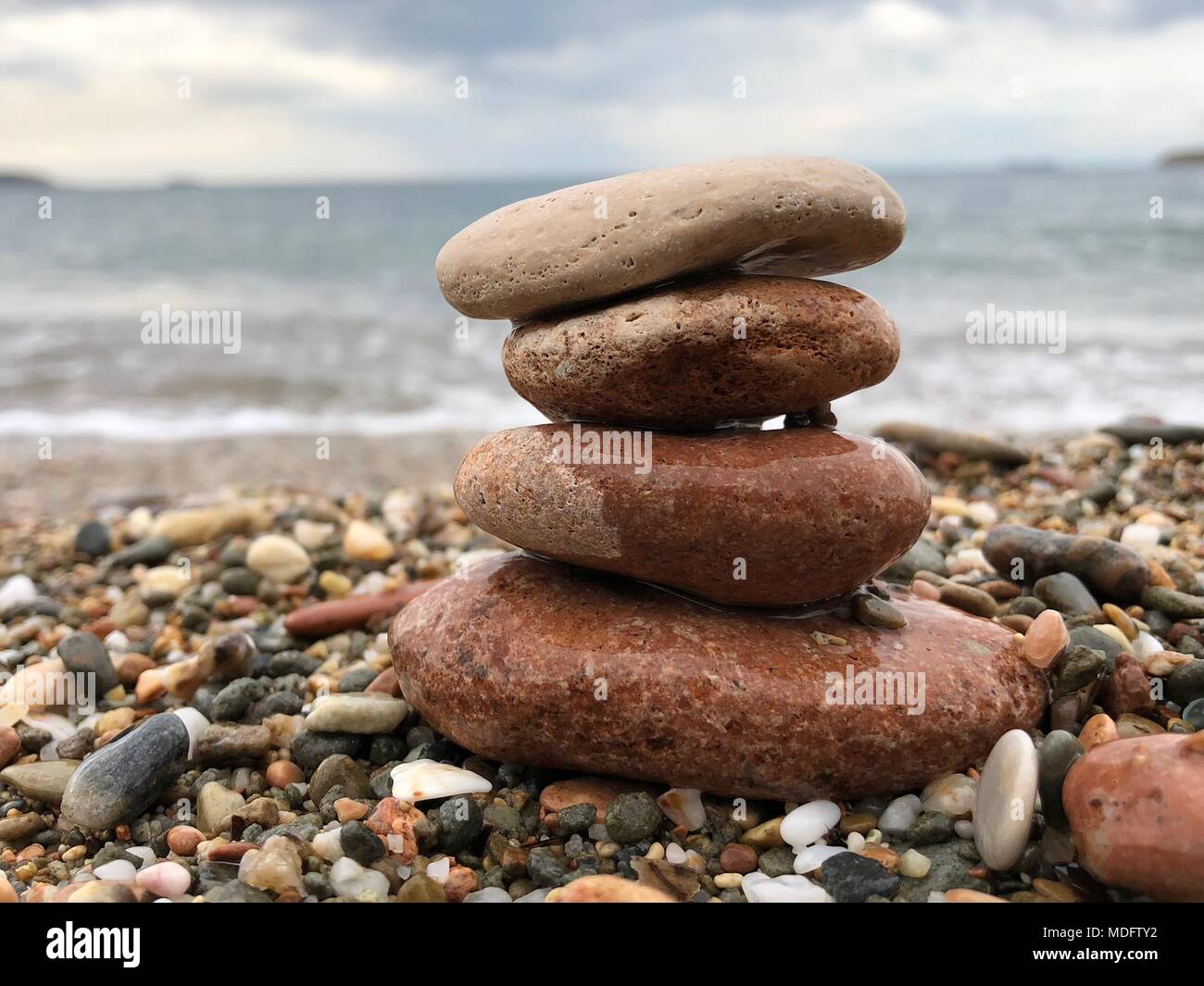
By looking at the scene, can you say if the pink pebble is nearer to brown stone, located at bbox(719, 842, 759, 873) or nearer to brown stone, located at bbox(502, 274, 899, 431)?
brown stone, located at bbox(719, 842, 759, 873)

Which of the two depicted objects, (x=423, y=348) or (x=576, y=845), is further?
(x=423, y=348)

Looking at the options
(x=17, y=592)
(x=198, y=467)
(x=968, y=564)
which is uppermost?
(x=198, y=467)

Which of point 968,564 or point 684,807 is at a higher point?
point 968,564

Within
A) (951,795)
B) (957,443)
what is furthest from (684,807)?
(957,443)

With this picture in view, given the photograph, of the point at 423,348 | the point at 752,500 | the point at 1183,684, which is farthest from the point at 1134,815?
the point at 423,348

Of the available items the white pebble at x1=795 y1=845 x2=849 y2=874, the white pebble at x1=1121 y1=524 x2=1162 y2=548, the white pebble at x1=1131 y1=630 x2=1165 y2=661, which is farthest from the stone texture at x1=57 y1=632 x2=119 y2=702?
the white pebble at x1=1121 y1=524 x2=1162 y2=548

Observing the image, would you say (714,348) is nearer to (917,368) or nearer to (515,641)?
(515,641)

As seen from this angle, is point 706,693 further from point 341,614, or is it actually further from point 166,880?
point 341,614
